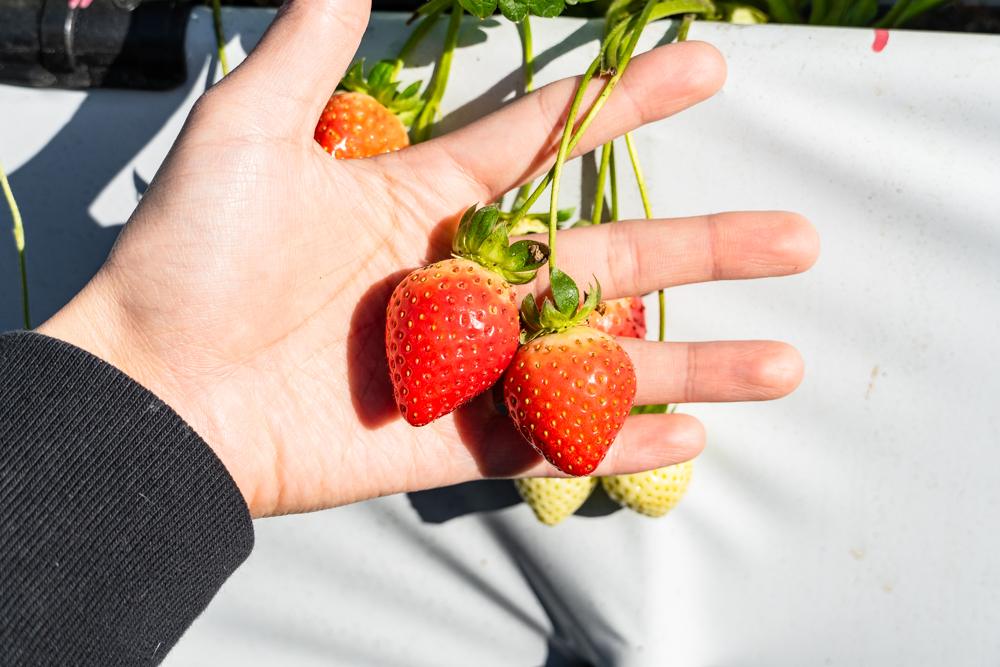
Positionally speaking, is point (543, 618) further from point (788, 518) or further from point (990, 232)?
point (990, 232)

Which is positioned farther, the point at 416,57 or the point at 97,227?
the point at 97,227

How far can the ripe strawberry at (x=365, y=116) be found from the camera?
952 mm

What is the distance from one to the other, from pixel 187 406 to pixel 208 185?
29 cm

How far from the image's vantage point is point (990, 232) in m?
1.02

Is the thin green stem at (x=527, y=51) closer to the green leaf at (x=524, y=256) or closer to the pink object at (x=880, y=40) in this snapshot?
the green leaf at (x=524, y=256)

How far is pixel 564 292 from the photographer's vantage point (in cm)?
81

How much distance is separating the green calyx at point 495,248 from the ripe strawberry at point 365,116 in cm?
24

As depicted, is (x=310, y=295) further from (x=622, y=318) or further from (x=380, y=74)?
(x=622, y=318)

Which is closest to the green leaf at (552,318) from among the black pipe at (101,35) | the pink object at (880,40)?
→ the pink object at (880,40)

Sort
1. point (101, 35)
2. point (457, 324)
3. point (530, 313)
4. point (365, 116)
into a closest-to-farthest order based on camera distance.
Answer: point (457, 324)
point (530, 313)
point (365, 116)
point (101, 35)

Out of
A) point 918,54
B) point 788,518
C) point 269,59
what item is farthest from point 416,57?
point 788,518

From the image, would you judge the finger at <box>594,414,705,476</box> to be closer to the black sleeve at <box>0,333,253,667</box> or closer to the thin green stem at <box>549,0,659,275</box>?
the thin green stem at <box>549,0,659,275</box>

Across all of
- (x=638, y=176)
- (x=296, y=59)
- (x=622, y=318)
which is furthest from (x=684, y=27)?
(x=296, y=59)

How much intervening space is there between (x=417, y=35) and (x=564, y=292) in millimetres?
494
